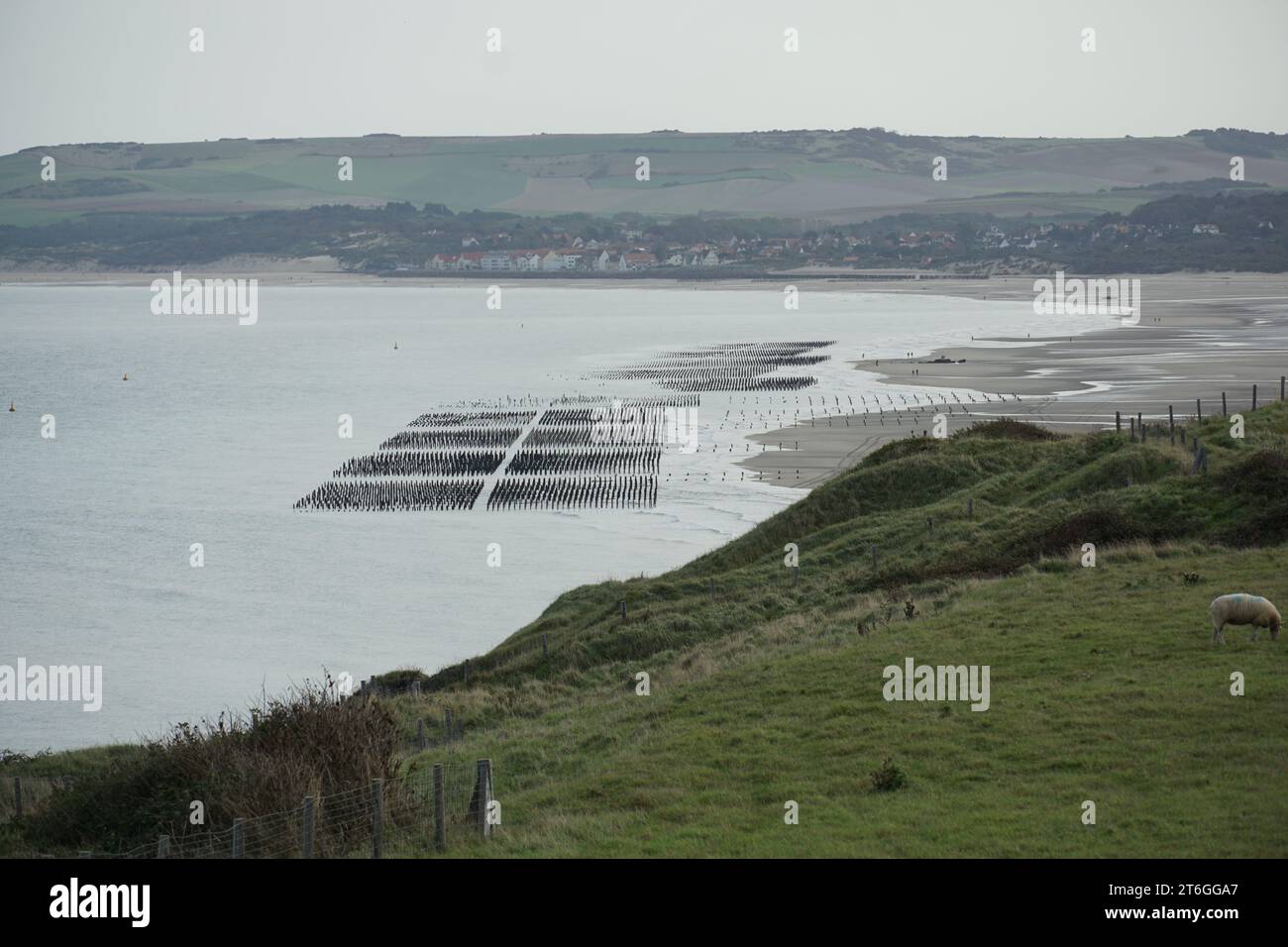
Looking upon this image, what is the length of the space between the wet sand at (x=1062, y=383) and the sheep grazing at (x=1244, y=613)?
32.3 m

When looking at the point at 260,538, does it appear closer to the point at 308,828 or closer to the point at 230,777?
the point at 230,777

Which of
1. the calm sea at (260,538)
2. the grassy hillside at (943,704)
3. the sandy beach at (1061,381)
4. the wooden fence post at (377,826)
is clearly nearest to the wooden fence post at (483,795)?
the grassy hillside at (943,704)

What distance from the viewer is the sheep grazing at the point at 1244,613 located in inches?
736

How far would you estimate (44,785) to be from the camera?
24016 mm

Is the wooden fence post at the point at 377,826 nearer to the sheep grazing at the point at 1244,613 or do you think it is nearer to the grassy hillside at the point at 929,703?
the grassy hillside at the point at 929,703

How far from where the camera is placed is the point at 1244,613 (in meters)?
18.7

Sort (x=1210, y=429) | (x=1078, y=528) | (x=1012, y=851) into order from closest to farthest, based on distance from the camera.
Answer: (x=1012, y=851), (x=1078, y=528), (x=1210, y=429)

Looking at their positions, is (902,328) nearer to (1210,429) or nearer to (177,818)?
(1210,429)

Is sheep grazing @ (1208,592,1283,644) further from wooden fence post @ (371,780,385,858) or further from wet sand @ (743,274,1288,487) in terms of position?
wet sand @ (743,274,1288,487)

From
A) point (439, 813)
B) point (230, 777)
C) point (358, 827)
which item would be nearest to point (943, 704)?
point (439, 813)

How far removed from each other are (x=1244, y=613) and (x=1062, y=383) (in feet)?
224

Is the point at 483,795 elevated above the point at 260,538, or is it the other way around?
the point at 483,795
